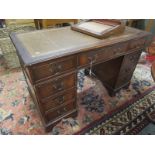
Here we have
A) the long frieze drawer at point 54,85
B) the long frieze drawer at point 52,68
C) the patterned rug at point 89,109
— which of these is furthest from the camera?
the patterned rug at point 89,109

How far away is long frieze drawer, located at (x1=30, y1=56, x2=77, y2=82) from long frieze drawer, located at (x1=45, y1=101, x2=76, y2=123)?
43 cm

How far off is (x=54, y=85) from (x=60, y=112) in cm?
39

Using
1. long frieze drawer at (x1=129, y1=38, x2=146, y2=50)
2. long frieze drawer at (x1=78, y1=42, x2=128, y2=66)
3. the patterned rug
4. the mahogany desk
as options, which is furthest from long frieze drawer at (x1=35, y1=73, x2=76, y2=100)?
long frieze drawer at (x1=129, y1=38, x2=146, y2=50)

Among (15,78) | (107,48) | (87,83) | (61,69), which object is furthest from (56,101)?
(15,78)

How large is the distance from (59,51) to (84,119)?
857 mm

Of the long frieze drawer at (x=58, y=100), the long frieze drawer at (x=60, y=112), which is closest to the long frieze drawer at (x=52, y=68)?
the long frieze drawer at (x=58, y=100)

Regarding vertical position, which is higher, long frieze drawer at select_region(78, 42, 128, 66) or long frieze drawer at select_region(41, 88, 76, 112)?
long frieze drawer at select_region(78, 42, 128, 66)

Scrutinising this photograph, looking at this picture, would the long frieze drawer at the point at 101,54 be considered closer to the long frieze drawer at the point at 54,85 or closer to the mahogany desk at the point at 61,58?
the mahogany desk at the point at 61,58

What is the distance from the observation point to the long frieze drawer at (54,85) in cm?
94

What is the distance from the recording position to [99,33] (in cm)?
108

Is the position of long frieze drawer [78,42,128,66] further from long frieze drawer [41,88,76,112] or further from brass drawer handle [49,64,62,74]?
long frieze drawer [41,88,76,112]

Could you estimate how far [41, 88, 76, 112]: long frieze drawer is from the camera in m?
1.07

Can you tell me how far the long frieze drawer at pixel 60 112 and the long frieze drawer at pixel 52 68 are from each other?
43 centimetres

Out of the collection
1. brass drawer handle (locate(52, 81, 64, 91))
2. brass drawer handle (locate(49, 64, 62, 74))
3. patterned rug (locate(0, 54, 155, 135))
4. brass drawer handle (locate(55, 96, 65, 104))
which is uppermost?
brass drawer handle (locate(49, 64, 62, 74))
